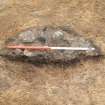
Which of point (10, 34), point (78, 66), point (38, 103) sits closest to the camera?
point (38, 103)

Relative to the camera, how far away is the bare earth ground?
498 cm

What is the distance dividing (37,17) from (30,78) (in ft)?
4.24

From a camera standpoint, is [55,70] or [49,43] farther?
[49,43]

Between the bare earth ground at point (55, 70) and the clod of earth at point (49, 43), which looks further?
the clod of earth at point (49, 43)

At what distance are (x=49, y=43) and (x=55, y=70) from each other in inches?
20.0

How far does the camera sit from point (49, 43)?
5582mm

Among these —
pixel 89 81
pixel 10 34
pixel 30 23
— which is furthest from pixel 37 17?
pixel 89 81

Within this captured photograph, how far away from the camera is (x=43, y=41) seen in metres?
5.61

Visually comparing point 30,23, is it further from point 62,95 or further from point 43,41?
point 62,95

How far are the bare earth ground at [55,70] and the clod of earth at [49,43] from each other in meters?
0.12

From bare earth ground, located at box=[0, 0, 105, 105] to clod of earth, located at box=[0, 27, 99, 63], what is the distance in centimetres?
12

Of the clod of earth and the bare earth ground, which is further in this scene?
the clod of earth

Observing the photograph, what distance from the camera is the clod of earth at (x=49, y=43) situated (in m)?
5.43

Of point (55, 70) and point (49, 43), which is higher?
point (49, 43)
